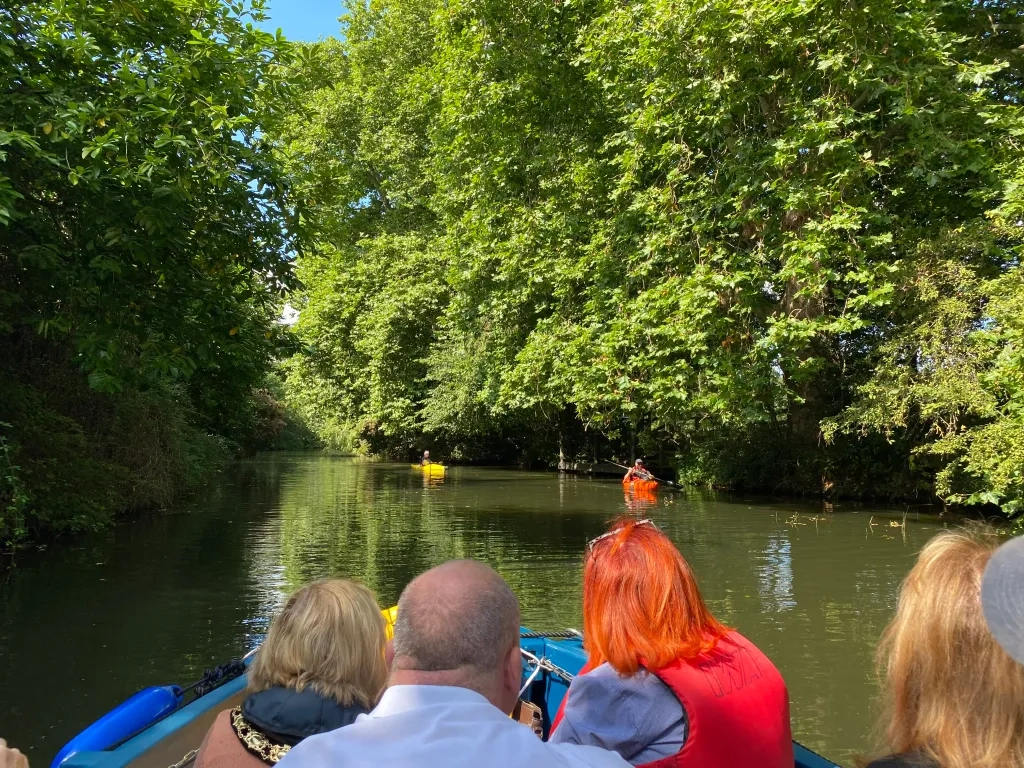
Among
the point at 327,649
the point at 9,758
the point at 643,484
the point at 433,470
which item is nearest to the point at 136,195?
the point at 327,649

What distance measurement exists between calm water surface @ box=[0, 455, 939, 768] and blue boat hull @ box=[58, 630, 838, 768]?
1.92m

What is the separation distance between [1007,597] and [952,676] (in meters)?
0.52

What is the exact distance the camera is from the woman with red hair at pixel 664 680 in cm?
219

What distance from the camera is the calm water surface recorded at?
645 centimetres

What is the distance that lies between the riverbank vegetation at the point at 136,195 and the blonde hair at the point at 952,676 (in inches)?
262

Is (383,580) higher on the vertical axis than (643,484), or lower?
lower

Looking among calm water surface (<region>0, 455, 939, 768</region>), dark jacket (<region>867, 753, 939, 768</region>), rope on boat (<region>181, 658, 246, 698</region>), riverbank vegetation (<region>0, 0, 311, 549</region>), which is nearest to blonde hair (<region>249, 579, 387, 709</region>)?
dark jacket (<region>867, 753, 939, 768</region>)

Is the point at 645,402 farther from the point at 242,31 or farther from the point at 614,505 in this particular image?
the point at 242,31

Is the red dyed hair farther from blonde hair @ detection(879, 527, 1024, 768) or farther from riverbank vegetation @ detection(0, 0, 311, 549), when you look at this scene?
riverbank vegetation @ detection(0, 0, 311, 549)

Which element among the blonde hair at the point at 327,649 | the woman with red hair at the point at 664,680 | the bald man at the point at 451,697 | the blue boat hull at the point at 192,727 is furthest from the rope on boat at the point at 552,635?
the bald man at the point at 451,697

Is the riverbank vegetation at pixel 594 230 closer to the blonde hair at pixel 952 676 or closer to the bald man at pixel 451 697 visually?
the bald man at pixel 451 697

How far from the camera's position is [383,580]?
1041 cm

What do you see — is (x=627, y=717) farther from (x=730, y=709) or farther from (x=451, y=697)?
(x=451, y=697)

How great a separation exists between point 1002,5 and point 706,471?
539 inches
